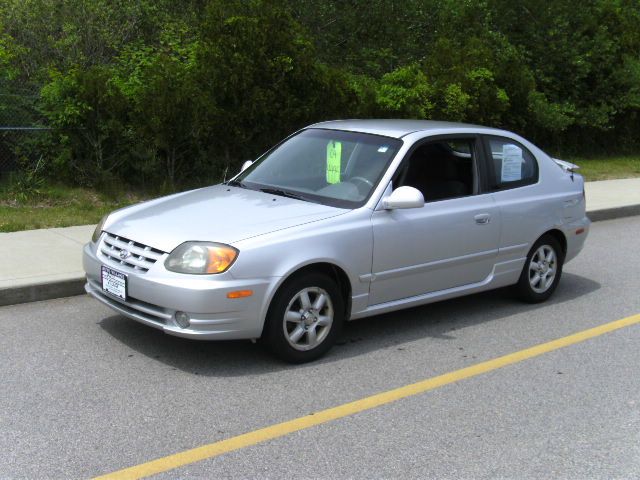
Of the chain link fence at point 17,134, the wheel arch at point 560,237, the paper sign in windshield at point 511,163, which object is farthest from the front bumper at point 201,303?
the chain link fence at point 17,134

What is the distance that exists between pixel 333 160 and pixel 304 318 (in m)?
1.44

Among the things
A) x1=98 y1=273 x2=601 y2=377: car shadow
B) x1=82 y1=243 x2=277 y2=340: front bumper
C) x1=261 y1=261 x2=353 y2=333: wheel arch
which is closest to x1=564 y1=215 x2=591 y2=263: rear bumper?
x1=98 y1=273 x2=601 y2=377: car shadow

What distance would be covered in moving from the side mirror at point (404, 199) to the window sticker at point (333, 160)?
536mm

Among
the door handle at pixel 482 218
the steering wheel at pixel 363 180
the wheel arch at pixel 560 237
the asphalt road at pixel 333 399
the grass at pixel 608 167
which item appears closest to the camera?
the asphalt road at pixel 333 399

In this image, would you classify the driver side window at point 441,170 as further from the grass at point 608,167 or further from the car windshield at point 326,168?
the grass at point 608,167

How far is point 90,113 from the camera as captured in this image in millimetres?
10391

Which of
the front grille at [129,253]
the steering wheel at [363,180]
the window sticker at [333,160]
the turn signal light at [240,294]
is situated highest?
the window sticker at [333,160]

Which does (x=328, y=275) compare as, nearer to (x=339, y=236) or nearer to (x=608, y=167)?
(x=339, y=236)

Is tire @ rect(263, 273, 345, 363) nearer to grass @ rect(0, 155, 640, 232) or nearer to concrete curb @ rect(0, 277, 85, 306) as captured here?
concrete curb @ rect(0, 277, 85, 306)

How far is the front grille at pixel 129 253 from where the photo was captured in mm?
5102

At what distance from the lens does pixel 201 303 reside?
485cm

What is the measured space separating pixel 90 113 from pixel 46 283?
170 inches

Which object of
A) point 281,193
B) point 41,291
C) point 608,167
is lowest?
point 608,167

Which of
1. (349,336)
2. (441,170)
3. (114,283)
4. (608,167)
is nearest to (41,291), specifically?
(114,283)
